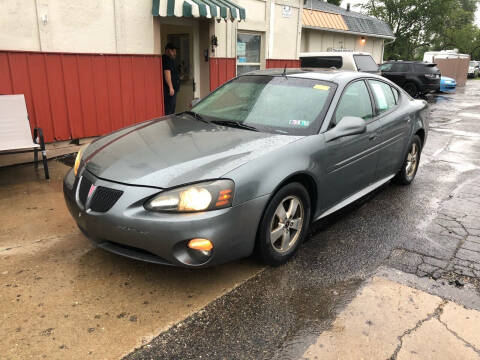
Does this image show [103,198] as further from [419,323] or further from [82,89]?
[82,89]

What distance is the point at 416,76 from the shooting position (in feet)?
60.9

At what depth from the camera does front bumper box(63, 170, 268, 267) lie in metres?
2.77

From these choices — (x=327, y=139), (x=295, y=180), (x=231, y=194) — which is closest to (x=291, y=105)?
(x=327, y=139)

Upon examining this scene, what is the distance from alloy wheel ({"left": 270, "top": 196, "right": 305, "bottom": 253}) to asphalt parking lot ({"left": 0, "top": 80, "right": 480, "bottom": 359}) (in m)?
0.19

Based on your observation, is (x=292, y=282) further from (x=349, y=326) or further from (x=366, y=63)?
(x=366, y=63)

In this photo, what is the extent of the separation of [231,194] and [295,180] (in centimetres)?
77

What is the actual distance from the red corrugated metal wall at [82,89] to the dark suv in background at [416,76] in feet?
46.6

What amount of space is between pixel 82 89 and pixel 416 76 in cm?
1593

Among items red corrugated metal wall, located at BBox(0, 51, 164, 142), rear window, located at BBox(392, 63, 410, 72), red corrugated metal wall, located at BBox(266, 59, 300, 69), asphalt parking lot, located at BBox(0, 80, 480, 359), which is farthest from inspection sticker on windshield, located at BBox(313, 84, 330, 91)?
rear window, located at BBox(392, 63, 410, 72)

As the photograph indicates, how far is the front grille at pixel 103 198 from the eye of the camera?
2.92 meters

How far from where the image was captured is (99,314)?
2.80 meters

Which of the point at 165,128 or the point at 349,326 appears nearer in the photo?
the point at 349,326

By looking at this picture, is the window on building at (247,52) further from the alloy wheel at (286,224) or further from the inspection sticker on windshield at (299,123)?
the alloy wheel at (286,224)

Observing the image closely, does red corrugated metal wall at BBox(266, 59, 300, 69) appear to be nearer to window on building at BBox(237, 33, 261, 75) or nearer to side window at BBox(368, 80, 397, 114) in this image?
window on building at BBox(237, 33, 261, 75)
